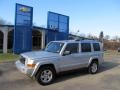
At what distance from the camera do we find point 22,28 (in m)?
21.8

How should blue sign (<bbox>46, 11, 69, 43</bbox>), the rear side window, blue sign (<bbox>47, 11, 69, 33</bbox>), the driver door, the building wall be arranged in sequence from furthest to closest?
blue sign (<bbox>46, 11, 69, 43</bbox>)
blue sign (<bbox>47, 11, 69, 33</bbox>)
the building wall
the rear side window
the driver door

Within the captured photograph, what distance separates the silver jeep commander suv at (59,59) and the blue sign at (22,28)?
11.4m

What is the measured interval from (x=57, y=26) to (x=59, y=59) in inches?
692

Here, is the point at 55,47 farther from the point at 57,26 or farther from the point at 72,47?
the point at 57,26

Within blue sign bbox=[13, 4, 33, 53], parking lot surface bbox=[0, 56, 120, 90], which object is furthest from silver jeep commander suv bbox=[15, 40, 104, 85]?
blue sign bbox=[13, 4, 33, 53]

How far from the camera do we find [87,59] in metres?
10.9

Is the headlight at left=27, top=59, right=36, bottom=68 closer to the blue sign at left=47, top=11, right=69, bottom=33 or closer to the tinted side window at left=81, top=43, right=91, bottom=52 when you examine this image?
the tinted side window at left=81, top=43, right=91, bottom=52

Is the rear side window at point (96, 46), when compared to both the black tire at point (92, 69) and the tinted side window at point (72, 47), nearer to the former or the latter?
the black tire at point (92, 69)

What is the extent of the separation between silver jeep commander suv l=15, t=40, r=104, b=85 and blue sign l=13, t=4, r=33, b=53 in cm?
1140

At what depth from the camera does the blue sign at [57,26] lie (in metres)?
25.9

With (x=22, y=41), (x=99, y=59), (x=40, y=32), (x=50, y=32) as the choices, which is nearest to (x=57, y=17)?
(x=50, y=32)

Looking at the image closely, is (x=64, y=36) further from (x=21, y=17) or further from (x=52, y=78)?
(x=52, y=78)

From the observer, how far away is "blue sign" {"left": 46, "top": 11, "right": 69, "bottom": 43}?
85.0 feet

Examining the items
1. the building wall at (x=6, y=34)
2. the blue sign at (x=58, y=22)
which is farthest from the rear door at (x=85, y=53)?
the building wall at (x=6, y=34)
